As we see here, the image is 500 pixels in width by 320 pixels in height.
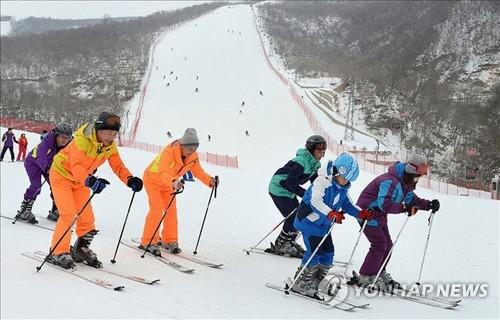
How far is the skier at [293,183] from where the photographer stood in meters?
6.79

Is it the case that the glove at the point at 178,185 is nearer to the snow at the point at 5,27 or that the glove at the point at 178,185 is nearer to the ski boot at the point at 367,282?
the ski boot at the point at 367,282

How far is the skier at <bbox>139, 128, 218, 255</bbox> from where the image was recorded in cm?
663

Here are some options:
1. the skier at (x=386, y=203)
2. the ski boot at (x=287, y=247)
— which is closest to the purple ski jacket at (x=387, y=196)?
the skier at (x=386, y=203)

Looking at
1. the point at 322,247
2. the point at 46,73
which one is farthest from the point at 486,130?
the point at 46,73

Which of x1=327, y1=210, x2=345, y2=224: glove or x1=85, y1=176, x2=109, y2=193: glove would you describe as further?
x1=85, y1=176, x2=109, y2=193: glove

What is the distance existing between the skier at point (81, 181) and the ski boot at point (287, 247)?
235 centimetres

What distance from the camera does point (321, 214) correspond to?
5383 millimetres

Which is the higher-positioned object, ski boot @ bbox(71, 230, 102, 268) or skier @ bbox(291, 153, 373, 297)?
skier @ bbox(291, 153, 373, 297)

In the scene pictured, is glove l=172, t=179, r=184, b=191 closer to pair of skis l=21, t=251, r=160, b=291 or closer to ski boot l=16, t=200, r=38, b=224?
pair of skis l=21, t=251, r=160, b=291

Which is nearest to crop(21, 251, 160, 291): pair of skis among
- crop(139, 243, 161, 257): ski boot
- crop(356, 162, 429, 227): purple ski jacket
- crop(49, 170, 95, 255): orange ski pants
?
crop(49, 170, 95, 255): orange ski pants

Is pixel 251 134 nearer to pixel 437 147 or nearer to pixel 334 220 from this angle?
pixel 437 147

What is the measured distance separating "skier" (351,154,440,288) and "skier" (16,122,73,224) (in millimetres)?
4644

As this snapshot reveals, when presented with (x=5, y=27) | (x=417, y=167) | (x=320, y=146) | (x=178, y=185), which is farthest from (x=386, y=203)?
(x=5, y=27)

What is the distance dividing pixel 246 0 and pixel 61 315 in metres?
161
